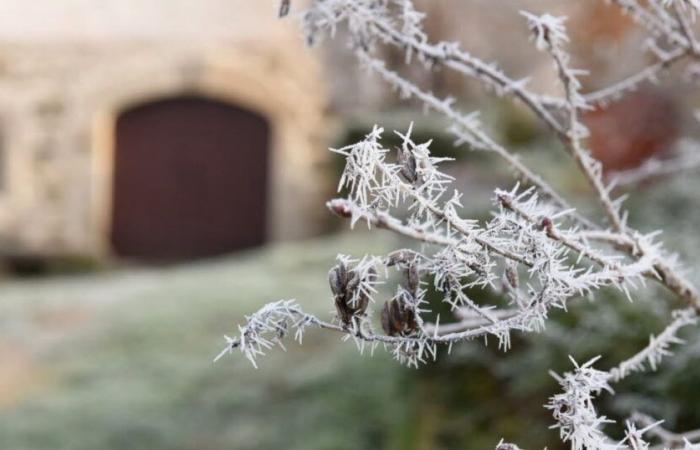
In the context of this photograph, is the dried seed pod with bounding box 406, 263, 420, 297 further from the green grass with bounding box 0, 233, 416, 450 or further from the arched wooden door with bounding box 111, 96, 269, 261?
the arched wooden door with bounding box 111, 96, 269, 261

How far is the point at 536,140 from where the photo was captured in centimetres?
843

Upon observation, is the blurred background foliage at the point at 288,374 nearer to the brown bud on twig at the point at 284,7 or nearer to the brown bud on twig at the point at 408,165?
the brown bud on twig at the point at 284,7

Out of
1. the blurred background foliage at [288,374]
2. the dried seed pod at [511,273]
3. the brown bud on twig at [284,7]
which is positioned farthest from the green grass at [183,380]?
the dried seed pod at [511,273]

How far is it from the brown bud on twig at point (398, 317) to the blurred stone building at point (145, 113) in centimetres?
913

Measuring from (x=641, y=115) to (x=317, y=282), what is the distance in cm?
291

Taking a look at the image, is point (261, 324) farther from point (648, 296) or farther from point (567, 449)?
point (567, 449)

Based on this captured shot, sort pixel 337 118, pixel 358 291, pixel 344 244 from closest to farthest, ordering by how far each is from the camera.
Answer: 1. pixel 358 291
2. pixel 344 244
3. pixel 337 118

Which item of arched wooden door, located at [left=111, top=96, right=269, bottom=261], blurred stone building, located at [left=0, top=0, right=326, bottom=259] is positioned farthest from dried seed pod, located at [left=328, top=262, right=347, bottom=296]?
arched wooden door, located at [left=111, top=96, right=269, bottom=261]

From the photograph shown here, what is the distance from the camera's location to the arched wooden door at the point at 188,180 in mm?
10922

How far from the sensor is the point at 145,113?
10.9 m

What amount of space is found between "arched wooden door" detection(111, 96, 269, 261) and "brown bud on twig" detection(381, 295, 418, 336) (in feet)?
32.1

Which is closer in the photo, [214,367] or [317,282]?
[214,367]

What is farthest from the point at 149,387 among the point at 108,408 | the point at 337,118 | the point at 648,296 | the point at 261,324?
the point at 337,118

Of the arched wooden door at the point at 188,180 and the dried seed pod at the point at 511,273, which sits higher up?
the dried seed pod at the point at 511,273
